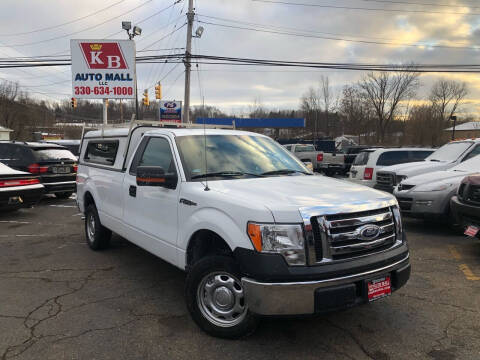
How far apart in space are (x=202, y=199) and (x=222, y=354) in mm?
1316

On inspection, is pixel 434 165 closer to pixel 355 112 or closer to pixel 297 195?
pixel 297 195

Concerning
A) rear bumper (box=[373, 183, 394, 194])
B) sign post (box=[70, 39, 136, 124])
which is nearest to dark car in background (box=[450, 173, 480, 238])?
rear bumper (box=[373, 183, 394, 194])

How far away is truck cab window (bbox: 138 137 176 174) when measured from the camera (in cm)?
412

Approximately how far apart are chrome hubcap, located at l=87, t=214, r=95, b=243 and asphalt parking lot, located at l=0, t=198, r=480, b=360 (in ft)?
1.52

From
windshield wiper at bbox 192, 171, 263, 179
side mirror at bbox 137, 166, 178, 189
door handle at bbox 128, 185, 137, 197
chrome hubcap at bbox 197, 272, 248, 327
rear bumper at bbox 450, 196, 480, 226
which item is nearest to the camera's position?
chrome hubcap at bbox 197, 272, 248, 327

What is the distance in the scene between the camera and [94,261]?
5.62 m

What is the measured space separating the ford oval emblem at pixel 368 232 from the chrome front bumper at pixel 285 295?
0.35 m

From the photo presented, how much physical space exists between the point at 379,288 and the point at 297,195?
102cm

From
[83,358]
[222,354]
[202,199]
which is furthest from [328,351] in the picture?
[83,358]

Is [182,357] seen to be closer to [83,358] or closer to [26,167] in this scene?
[83,358]

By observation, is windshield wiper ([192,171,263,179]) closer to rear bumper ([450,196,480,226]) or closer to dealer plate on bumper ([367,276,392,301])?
dealer plate on bumper ([367,276,392,301])

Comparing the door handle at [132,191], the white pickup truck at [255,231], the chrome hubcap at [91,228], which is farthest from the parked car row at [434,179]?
the chrome hubcap at [91,228]

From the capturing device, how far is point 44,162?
420 inches

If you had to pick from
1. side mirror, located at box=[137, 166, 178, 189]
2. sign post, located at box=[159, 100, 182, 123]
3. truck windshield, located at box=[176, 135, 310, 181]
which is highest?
sign post, located at box=[159, 100, 182, 123]
